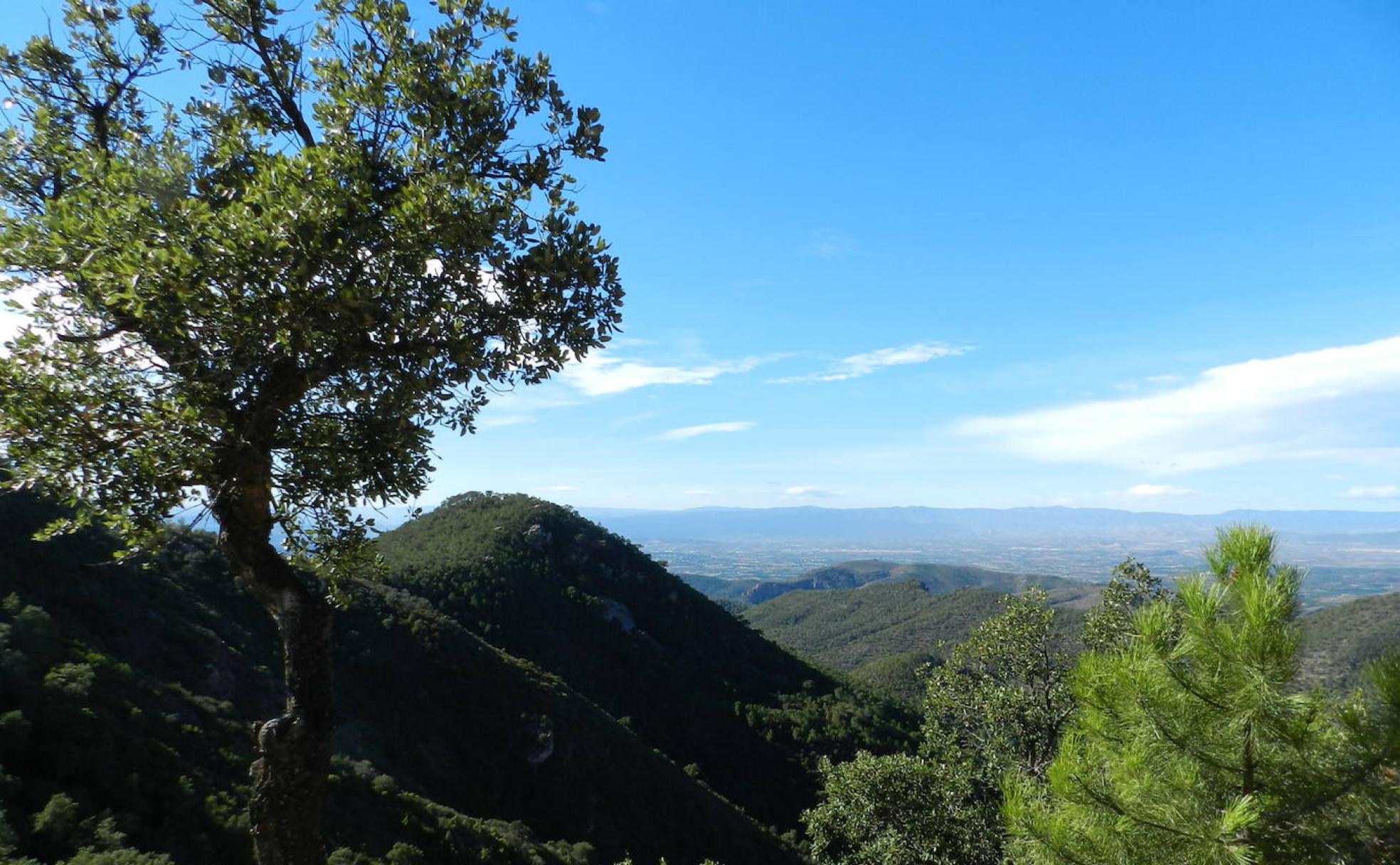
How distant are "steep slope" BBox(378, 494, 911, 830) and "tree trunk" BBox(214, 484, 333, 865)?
172 feet

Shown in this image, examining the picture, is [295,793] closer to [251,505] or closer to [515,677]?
[251,505]

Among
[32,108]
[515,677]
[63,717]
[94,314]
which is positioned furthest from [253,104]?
[515,677]

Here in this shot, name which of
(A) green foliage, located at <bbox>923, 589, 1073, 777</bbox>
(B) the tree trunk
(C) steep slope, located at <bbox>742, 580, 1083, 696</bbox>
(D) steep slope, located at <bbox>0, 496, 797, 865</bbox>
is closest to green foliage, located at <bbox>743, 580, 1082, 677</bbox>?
(C) steep slope, located at <bbox>742, 580, 1083, 696</bbox>

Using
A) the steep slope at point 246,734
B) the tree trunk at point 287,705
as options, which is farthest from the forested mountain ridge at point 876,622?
the tree trunk at point 287,705

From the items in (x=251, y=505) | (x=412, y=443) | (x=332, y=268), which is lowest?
(x=251, y=505)

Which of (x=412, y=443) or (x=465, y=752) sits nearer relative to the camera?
(x=412, y=443)

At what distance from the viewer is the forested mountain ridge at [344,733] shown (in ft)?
43.7

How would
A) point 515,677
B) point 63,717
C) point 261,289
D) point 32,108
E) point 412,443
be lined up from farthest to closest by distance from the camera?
point 515,677
point 63,717
point 412,443
point 32,108
point 261,289

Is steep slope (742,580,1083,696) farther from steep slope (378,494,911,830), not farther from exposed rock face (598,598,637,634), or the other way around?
exposed rock face (598,598,637,634)

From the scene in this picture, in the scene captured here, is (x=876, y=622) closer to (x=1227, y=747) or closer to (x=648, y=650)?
(x=648, y=650)

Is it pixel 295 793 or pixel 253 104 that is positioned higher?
pixel 253 104

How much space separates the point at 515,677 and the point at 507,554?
28.7 meters

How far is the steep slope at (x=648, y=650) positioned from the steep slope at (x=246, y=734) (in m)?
12.4

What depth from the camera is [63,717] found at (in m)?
13.8
